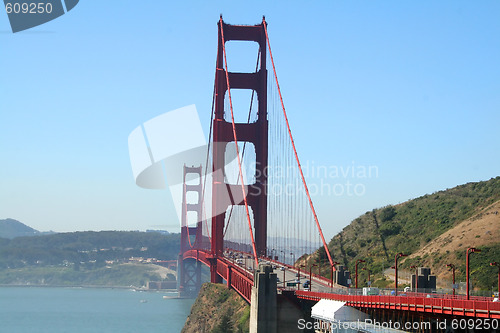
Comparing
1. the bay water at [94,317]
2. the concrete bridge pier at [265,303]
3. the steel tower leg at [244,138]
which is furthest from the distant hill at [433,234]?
the bay water at [94,317]

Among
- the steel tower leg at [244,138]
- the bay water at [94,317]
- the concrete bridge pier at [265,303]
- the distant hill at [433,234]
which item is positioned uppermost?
the steel tower leg at [244,138]

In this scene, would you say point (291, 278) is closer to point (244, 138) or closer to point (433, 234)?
point (244, 138)

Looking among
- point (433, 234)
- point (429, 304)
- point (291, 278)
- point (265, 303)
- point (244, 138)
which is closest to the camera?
point (429, 304)

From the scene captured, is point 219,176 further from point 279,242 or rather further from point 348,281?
point 348,281

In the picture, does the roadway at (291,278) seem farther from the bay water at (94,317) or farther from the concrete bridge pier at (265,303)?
the bay water at (94,317)

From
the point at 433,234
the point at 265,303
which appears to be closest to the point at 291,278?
the point at 265,303

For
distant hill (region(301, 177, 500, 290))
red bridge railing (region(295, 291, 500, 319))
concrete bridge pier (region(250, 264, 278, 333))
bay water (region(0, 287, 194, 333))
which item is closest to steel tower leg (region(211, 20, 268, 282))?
distant hill (region(301, 177, 500, 290))

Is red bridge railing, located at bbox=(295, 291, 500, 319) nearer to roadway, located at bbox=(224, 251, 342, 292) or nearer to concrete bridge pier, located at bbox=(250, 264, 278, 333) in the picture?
concrete bridge pier, located at bbox=(250, 264, 278, 333)
